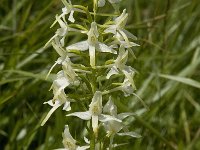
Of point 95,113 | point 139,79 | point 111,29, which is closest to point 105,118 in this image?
point 95,113

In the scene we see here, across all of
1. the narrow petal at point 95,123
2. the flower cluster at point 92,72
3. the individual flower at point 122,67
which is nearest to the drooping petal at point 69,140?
the flower cluster at point 92,72

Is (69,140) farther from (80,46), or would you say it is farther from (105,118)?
(80,46)

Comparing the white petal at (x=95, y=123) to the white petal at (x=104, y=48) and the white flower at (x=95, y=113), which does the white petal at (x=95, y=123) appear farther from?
the white petal at (x=104, y=48)

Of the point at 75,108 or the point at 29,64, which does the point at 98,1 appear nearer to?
the point at 75,108

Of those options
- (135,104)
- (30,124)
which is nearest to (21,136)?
(30,124)

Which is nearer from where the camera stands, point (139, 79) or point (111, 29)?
point (111, 29)

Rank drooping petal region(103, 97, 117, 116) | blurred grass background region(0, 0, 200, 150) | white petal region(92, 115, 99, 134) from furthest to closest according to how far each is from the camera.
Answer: blurred grass background region(0, 0, 200, 150), drooping petal region(103, 97, 117, 116), white petal region(92, 115, 99, 134)

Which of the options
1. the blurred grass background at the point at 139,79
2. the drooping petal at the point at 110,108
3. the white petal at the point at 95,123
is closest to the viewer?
the white petal at the point at 95,123

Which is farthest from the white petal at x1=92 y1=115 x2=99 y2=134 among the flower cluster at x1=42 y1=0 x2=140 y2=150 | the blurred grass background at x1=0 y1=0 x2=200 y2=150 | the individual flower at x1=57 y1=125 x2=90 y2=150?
the blurred grass background at x1=0 y1=0 x2=200 y2=150

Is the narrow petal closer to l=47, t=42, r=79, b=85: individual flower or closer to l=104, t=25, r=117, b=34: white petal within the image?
l=47, t=42, r=79, b=85: individual flower
